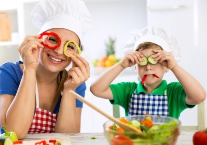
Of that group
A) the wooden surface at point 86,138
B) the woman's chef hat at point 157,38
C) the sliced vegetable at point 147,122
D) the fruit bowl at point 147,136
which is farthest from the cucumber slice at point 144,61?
the fruit bowl at point 147,136

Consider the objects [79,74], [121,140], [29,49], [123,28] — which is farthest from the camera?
[123,28]

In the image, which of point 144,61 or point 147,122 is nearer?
point 147,122

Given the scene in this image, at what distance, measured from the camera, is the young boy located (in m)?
1.42

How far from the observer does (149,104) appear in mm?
1517

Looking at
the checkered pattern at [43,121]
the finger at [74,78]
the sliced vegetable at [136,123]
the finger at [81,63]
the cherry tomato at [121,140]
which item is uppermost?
the finger at [81,63]

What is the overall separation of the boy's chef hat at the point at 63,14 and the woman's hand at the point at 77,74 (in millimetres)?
128

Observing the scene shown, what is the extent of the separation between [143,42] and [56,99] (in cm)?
50

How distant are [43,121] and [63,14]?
499 mm

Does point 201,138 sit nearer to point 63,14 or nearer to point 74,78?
point 74,78

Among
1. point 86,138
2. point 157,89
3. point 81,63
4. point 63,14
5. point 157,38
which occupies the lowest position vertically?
point 86,138

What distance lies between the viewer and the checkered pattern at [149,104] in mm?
1502

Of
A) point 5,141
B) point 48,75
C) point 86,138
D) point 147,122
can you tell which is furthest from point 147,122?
point 48,75

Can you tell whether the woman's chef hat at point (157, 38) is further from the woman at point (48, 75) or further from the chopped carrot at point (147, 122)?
the chopped carrot at point (147, 122)

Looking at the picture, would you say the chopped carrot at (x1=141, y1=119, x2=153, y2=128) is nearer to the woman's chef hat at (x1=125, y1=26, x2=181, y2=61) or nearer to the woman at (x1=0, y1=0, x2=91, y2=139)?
the woman at (x1=0, y1=0, x2=91, y2=139)
